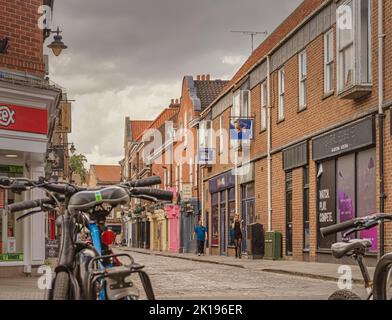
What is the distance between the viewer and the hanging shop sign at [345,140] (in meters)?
20.2

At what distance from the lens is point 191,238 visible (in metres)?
51.0

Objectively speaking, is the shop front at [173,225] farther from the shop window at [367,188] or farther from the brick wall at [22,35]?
the brick wall at [22,35]

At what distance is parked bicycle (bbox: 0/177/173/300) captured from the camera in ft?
14.4

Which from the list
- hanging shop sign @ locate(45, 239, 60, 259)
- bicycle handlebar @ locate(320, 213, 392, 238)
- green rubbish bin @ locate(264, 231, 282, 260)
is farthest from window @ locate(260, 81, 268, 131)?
bicycle handlebar @ locate(320, 213, 392, 238)

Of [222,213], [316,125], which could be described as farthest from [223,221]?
[316,125]

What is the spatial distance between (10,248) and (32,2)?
5.36m

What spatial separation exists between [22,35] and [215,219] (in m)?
26.3

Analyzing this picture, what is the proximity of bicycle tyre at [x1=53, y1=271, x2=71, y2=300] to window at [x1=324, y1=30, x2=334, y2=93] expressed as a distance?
1961 cm

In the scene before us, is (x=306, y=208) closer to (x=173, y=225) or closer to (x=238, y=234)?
(x=238, y=234)

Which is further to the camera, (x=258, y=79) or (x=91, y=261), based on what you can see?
(x=258, y=79)

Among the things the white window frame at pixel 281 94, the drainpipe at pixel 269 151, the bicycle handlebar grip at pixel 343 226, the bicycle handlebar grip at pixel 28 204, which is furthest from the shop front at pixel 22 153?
the drainpipe at pixel 269 151

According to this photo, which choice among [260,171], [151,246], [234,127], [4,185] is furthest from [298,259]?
[151,246]

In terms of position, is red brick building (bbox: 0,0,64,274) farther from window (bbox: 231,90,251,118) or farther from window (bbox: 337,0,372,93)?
window (bbox: 231,90,251,118)
